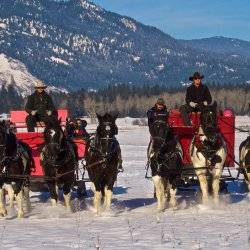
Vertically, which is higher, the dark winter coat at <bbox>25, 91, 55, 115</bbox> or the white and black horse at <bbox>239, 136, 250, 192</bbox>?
the dark winter coat at <bbox>25, 91, 55, 115</bbox>

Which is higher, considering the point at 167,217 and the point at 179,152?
the point at 179,152

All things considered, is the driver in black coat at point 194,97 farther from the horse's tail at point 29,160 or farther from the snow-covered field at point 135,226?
the horse's tail at point 29,160

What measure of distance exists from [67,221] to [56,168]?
1.84 meters

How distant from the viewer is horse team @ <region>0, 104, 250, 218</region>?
15.0m

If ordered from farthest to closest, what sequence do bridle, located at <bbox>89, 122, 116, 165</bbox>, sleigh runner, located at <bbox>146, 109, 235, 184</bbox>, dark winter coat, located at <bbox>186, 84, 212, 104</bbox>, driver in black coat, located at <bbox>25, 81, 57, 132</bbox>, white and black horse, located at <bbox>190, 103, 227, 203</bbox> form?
driver in black coat, located at <bbox>25, 81, 57, 132</bbox>, dark winter coat, located at <bbox>186, 84, 212, 104</bbox>, sleigh runner, located at <bbox>146, 109, 235, 184</bbox>, white and black horse, located at <bbox>190, 103, 227, 203</bbox>, bridle, located at <bbox>89, 122, 116, 165</bbox>

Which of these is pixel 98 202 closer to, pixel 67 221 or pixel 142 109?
pixel 67 221

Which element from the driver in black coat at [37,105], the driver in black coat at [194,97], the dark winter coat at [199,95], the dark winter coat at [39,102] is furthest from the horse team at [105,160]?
the dark winter coat at [39,102]

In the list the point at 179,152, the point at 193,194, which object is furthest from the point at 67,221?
the point at 193,194

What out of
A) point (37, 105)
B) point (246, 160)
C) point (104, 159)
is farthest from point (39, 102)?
point (246, 160)

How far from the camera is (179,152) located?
51.3 feet

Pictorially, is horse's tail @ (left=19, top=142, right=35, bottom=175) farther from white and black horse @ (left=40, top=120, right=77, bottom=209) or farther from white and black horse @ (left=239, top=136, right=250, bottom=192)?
white and black horse @ (left=239, top=136, right=250, bottom=192)

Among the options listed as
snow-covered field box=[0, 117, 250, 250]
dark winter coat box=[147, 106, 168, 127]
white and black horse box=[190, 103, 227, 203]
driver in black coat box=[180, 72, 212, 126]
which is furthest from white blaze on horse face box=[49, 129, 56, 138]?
driver in black coat box=[180, 72, 212, 126]

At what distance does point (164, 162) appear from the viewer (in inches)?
603

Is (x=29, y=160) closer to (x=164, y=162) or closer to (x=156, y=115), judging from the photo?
(x=164, y=162)
